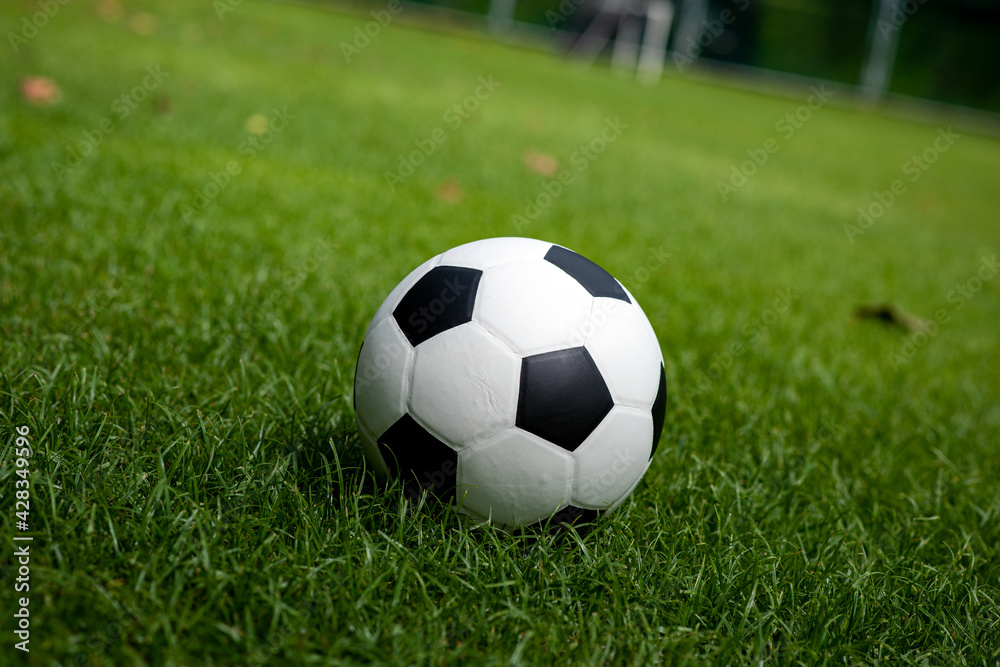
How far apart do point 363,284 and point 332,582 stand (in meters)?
2.05

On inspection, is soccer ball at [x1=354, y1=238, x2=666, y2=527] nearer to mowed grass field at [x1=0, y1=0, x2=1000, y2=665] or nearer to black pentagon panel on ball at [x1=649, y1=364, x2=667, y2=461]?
black pentagon panel on ball at [x1=649, y1=364, x2=667, y2=461]

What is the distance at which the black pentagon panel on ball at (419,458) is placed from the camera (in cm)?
176

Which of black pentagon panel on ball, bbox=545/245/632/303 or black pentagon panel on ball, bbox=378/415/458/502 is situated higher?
black pentagon panel on ball, bbox=545/245/632/303

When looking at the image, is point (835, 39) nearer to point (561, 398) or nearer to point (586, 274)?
point (586, 274)

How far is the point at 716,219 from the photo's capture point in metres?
6.37

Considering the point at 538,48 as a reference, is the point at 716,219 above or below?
above

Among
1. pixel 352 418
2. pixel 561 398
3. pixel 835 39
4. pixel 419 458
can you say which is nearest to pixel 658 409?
pixel 561 398

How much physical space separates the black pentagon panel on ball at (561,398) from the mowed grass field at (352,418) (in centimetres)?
30

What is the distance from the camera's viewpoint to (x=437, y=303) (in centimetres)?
184

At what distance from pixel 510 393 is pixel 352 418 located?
77cm

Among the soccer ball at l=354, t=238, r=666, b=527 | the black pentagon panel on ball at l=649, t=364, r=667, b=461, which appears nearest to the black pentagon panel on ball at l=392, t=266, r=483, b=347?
the soccer ball at l=354, t=238, r=666, b=527

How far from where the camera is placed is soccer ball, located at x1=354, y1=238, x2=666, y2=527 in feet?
5.67

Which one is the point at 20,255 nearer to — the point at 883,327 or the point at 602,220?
the point at 602,220

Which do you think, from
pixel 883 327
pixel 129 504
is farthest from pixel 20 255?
pixel 883 327
